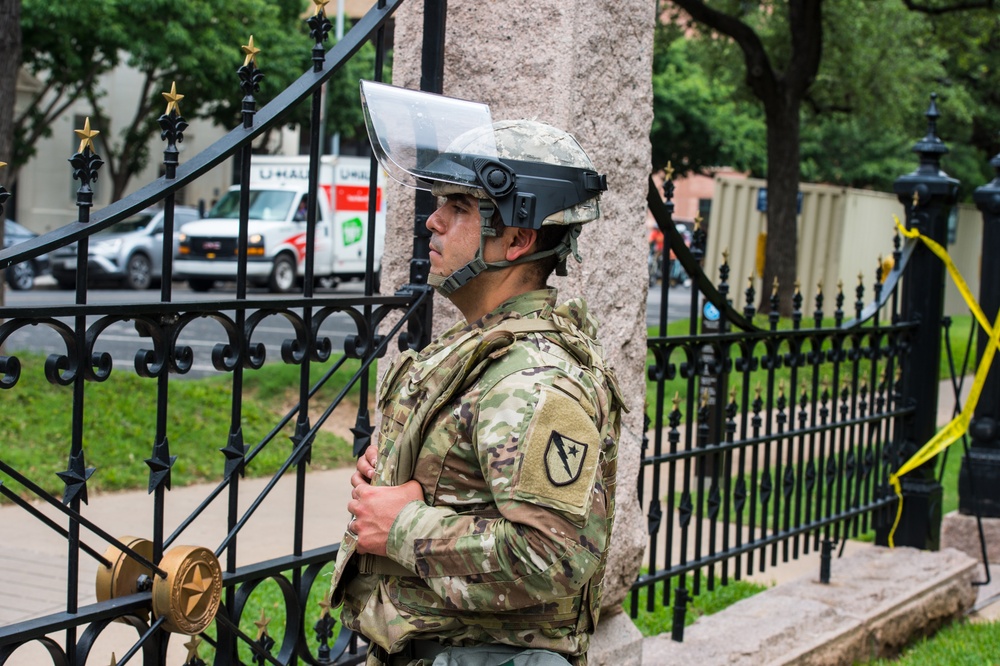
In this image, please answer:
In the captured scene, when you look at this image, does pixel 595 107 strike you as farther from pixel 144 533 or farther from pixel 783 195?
pixel 783 195

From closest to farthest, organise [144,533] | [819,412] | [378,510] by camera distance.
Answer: [378,510]
[819,412]
[144,533]

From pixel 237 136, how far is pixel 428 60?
81cm

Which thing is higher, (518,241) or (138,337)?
(518,241)

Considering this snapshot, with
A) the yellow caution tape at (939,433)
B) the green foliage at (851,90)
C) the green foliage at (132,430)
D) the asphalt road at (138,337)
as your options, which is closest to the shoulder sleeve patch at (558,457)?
the yellow caution tape at (939,433)

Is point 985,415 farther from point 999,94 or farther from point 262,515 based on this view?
point 999,94

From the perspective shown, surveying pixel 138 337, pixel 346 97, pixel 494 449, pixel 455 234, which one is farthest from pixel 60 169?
pixel 494 449

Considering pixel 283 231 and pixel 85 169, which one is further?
pixel 283 231

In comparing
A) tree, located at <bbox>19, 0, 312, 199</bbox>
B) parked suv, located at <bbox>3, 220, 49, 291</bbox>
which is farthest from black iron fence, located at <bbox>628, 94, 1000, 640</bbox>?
tree, located at <bbox>19, 0, 312, 199</bbox>

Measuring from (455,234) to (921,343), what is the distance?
4516 millimetres

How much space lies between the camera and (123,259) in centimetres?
2277

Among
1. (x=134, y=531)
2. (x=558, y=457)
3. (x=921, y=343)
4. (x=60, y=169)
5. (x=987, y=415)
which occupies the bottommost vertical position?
(x=134, y=531)

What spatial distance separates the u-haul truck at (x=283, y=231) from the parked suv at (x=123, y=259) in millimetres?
675

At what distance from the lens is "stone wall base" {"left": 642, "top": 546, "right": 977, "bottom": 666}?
14.3 ft

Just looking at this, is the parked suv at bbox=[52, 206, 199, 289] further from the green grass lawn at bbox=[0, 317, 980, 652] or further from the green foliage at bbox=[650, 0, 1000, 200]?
the green grass lawn at bbox=[0, 317, 980, 652]
